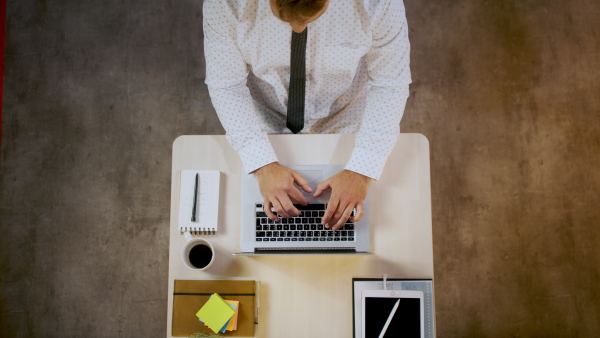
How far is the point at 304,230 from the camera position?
3.81 ft

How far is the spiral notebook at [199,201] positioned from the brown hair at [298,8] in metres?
0.56

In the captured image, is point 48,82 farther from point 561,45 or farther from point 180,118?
point 561,45

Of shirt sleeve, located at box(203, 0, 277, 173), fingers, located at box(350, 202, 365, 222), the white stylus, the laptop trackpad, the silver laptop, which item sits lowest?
the white stylus

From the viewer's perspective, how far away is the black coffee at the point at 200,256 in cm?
122

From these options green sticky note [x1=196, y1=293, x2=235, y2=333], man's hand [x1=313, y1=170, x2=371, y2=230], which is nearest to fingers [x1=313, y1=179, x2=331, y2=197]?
man's hand [x1=313, y1=170, x2=371, y2=230]

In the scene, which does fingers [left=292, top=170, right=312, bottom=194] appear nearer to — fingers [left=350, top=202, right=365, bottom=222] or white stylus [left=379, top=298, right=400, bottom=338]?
fingers [left=350, top=202, right=365, bottom=222]

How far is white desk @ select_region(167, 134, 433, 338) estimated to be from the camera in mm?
1201

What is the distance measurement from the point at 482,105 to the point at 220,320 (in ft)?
5.39

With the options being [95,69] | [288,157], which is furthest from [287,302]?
[95,69]

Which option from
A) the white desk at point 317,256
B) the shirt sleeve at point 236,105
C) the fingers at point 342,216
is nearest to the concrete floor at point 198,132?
the white desk at point 317,256

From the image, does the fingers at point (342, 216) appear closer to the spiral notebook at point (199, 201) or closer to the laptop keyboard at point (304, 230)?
the laptop keyboard at point (304, 230)

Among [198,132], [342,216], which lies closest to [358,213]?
[342,216]

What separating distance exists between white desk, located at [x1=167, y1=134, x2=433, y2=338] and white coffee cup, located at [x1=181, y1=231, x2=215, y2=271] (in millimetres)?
27

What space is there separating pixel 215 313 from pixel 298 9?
839 mm
